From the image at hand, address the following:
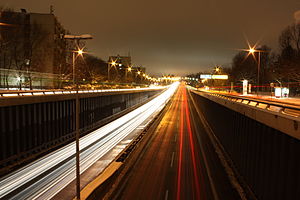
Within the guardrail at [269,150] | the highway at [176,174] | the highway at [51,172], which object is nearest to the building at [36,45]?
the highway at [51,172]

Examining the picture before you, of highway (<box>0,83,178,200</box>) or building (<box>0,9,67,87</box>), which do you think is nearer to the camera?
highway (<box>0,83,178,200</box>)

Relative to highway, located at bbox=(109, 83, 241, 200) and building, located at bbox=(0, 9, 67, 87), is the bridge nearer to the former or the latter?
highway, located at bbox=(109, 83, 241, 200)

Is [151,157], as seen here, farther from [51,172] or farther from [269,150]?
[269,150]

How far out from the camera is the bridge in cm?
1276

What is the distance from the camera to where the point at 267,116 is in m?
13.3

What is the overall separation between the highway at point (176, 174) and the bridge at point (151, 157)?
0.07 metres

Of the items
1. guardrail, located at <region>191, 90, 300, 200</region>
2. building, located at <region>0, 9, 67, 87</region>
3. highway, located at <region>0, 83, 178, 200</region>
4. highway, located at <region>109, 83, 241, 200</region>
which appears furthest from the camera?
building, located at <region>0, 9, 67, 87</region>

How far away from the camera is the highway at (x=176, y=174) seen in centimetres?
1645

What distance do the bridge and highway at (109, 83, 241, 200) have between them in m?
0.07

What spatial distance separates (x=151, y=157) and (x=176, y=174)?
17.1ft

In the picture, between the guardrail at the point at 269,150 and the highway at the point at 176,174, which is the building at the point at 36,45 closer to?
the highway at the point at 176,174

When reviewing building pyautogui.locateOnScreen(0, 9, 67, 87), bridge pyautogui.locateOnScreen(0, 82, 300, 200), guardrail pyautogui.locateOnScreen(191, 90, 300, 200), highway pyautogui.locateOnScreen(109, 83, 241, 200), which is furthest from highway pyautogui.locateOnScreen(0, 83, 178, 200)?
building pyautogui.locateOnScreen(0, 9, 67, 87)

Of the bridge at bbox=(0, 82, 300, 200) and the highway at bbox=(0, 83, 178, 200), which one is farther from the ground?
the bridge at bbox=(0, 82, 300, 200)

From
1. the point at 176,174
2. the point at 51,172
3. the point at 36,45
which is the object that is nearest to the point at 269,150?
the point at 176,174
